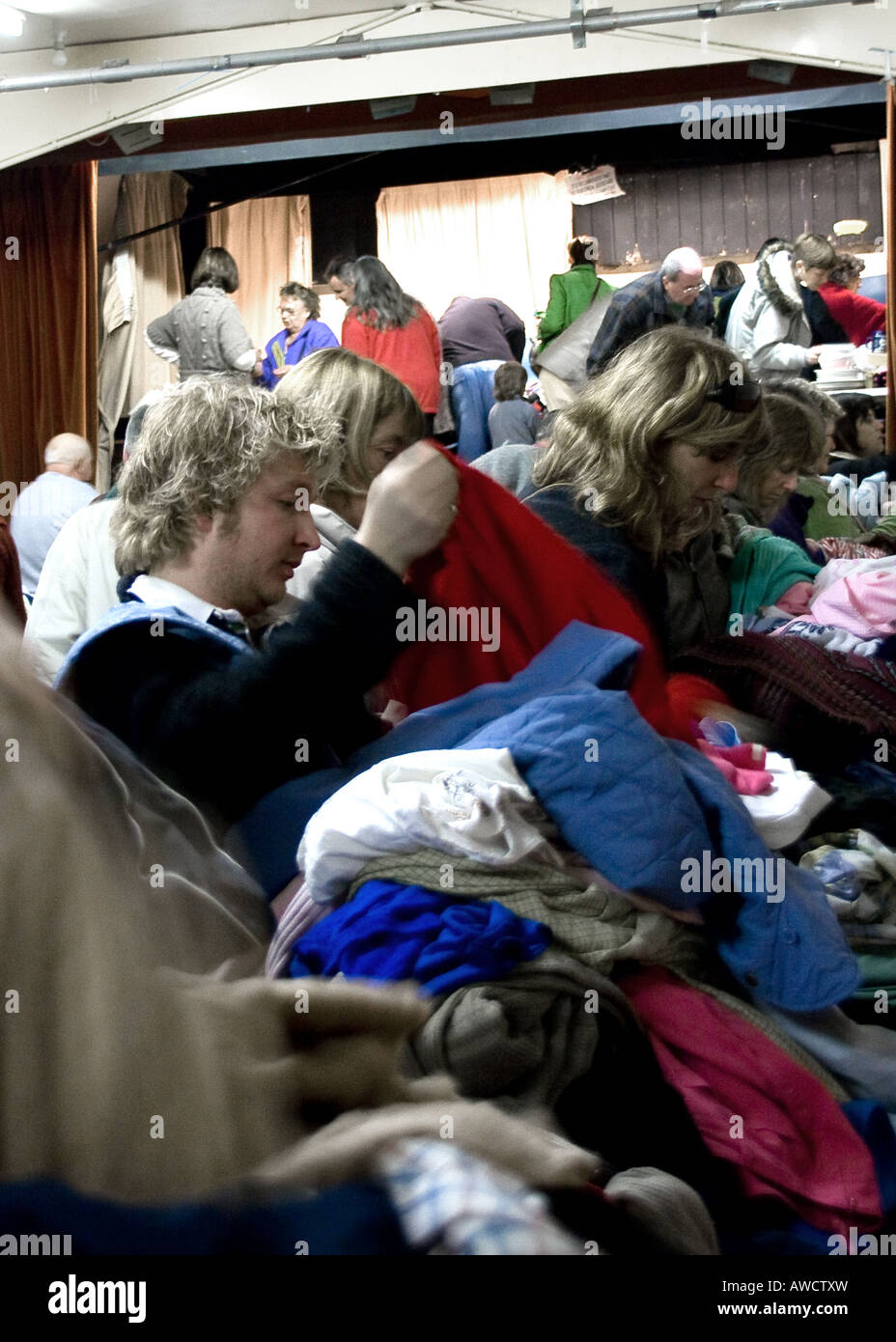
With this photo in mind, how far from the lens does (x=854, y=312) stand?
6.68m

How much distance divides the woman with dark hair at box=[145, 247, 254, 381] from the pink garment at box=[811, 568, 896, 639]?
4.77 metres

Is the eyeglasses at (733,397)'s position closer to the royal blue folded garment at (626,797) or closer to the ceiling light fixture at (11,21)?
the royal blue folded garment at (626,797)

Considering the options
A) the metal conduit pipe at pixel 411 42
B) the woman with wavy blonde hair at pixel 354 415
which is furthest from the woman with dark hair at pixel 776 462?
the metal conduit pipe at pixel 411 42

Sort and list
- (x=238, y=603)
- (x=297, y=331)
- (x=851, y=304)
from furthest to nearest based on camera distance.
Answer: (x=297, y=331)
(x=851, y=304)
(x=238, y=603)

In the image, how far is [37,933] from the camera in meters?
0.67

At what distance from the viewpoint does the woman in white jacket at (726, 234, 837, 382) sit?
608cm

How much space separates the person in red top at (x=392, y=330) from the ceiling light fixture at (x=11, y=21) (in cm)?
165

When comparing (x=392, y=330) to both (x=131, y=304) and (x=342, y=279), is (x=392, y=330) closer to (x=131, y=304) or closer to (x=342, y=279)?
(x=342, y=279)

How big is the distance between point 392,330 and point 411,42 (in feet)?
3.80

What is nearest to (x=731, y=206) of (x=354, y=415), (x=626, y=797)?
(x=354, y=415)

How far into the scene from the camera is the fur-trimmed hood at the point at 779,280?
6180 mm

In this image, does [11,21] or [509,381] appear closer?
[11,21]

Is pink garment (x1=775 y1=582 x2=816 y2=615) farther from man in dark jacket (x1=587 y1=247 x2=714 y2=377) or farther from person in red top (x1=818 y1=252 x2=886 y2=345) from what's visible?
person in red top (x1=818 y1=252 x2=886 y2=345)

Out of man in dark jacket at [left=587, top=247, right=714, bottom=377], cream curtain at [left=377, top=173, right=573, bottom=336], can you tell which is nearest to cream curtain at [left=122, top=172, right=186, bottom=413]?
cream curtain at [left=377, top=173, right=573, bottom=336]
